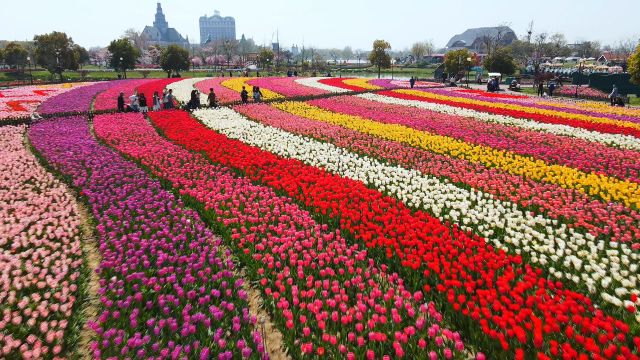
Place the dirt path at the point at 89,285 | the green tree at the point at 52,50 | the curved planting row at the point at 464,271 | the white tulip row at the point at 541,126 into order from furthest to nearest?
the green tree at the point at 52,50 → the white tulip row at the point at 541,126 → the dirt path at the point at 89,285 → the curved planting row at the point at 464,271

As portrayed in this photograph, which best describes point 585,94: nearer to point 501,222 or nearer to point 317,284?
point 501,222

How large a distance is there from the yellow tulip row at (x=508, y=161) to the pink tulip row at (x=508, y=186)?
0.43 metres

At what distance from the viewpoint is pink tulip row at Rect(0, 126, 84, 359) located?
175 inches

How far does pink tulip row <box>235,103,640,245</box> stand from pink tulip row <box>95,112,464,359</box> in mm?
4154

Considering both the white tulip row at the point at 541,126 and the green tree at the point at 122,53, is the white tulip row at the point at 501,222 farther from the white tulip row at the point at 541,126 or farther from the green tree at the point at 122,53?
the green tree at the point at 122,53

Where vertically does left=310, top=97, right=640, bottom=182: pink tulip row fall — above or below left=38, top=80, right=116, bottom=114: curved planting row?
below

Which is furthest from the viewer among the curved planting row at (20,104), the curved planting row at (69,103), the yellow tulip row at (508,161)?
the curved planting row at (69,103)

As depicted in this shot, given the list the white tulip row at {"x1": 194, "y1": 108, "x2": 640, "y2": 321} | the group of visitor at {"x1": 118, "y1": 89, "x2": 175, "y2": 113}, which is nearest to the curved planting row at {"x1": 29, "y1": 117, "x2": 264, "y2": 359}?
the white tulip row at {"x1": 194, "y1": 108, "x2": 640, "y2": 321}

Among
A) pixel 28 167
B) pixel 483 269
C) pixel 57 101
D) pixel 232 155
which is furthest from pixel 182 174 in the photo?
pixel 57 101

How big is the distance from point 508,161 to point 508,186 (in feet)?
9.55

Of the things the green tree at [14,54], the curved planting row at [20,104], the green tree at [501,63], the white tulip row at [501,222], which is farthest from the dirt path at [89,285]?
the green tree at [14,54]

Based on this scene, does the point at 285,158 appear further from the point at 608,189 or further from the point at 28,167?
the point at 608,189

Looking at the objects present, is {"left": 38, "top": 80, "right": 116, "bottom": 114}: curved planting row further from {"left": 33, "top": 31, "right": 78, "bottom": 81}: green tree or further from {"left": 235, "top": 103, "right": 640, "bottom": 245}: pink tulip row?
{"left": 33, "top": 31, "right": 78, "bottom": 81}: green tree

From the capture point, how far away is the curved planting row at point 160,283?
4.39 meters
